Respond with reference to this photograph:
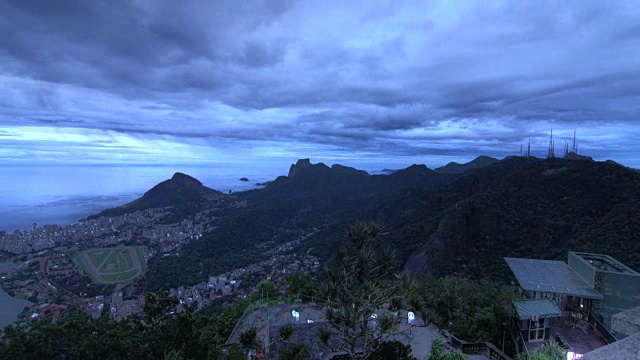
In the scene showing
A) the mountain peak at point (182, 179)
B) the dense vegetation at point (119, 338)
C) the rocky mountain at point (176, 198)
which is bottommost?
the rocky mountain at point (176, 198)

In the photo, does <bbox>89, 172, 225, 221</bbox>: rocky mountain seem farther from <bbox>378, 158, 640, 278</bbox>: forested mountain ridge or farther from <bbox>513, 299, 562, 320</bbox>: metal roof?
<bbox>513, 299, 562, 320</bbox>: metal roof

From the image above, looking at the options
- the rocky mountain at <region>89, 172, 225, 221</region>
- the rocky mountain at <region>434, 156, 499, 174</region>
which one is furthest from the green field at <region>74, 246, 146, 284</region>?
the rocky mountain at <region>434, 156, 499, 174</region>

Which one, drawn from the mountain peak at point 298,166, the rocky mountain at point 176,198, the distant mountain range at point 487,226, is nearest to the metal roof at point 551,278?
the distant mountain range at point 487,226

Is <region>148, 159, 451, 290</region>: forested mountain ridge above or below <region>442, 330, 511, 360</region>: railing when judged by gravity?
below

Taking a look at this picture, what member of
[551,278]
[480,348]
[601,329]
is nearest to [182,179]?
[551,278]

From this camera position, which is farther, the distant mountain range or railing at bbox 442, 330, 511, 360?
the distant mountain range

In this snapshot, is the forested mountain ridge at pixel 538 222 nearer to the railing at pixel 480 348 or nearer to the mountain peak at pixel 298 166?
the railing at pixel 480 348

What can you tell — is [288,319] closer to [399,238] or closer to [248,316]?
[248,316]
